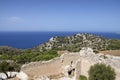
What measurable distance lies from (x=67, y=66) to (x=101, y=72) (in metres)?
6.14

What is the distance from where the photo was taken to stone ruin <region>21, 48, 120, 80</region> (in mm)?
24781

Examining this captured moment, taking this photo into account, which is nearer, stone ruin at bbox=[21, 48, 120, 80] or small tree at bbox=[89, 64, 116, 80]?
small tree at bbox=[89, 64, 116, 80]

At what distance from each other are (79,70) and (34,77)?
4.98 meters

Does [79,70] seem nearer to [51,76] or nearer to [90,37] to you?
[51,76]

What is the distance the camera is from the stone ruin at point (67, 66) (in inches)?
976

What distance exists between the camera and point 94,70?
22922 millimetres

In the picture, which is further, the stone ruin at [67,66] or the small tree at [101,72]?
the stone ruin at [67,66]

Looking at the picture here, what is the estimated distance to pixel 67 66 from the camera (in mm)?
28234

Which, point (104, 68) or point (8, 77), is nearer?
point (104, 68)

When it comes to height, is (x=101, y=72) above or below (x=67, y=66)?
above

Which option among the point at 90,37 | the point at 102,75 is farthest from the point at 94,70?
the point at 90,37

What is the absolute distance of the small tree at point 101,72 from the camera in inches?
871

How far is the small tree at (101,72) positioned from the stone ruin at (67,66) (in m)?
0.72

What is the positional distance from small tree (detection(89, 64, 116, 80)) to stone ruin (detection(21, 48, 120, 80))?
716 mm
